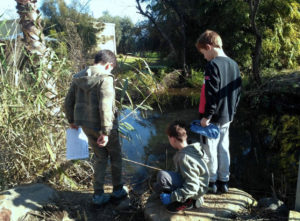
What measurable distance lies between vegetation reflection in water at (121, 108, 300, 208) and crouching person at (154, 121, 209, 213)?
126cm

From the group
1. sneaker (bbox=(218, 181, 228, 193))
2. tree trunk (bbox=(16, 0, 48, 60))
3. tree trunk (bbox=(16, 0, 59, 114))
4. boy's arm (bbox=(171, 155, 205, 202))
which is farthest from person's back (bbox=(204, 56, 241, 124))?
tree trunk (bbox=(16, 0, 48, 60))

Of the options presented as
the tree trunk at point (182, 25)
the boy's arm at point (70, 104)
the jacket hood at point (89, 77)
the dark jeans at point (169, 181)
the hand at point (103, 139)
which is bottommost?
the dark jeans at point (169, 181)

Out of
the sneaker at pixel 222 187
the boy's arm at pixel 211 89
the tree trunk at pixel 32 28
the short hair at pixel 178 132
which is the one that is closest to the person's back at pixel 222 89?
the boy's arm at pixel 211 89

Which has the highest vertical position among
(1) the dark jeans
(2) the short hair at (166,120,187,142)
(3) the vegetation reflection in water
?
(2) the short hair at (166,120,187,142)

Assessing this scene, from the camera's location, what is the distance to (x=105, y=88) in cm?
209

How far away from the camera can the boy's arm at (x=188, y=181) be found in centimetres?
194

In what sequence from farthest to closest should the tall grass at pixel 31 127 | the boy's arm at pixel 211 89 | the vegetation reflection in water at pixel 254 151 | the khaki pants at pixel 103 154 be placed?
the vegetation reflection in water at pixel 254 151
the tall grass at pixel 31 127
the khaki pants at pixel 103 154
the boy's arm at pixel 211 89

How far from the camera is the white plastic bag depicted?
7.92 ft

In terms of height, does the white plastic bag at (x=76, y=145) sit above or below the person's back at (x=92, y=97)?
below

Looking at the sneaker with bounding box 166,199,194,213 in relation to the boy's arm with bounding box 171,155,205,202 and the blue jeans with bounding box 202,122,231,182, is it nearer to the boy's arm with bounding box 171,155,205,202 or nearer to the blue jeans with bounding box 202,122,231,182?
the boy's arm with bounding box 171,155,205,202

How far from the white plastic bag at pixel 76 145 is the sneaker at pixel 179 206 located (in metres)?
0.89

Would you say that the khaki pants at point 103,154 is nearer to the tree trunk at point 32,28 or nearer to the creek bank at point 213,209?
the creek bank at point 213,209

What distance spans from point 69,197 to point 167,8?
10522 mm

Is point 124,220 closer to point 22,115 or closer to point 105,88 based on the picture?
point 105,88
